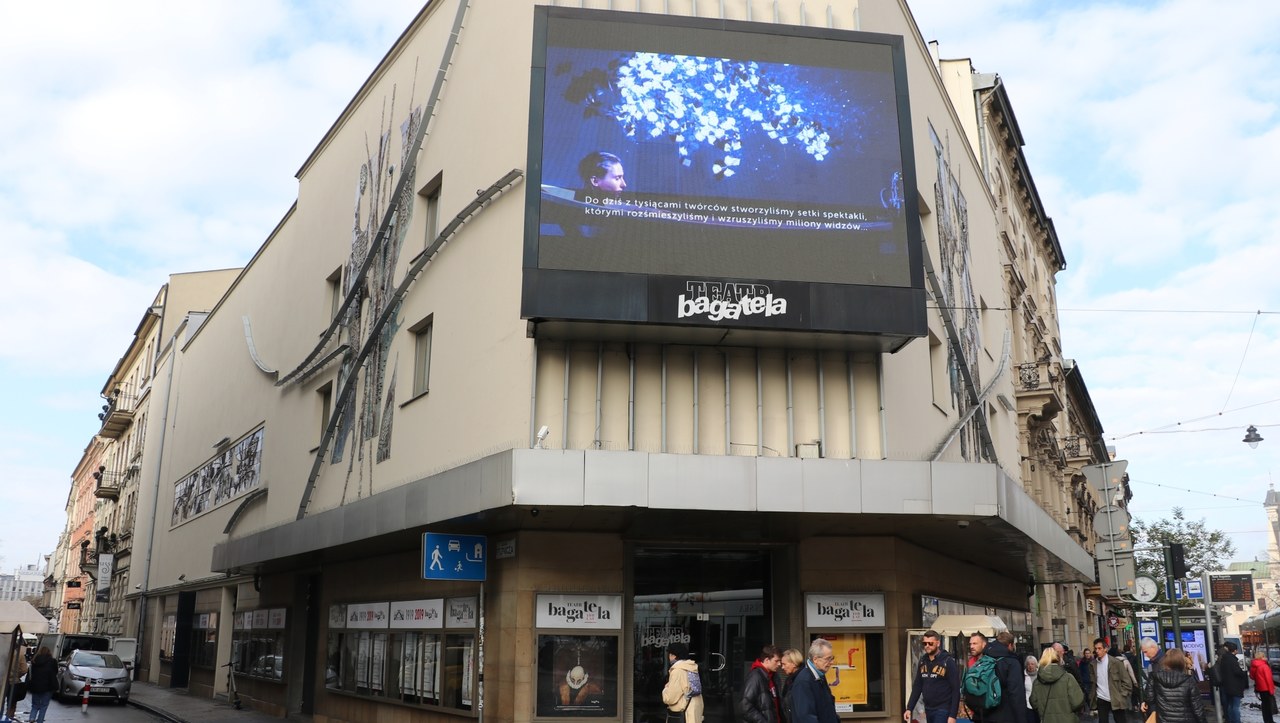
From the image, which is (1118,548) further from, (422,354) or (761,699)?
(422,354)

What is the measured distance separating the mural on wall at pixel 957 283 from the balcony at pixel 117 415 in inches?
1964

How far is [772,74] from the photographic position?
1578 cm

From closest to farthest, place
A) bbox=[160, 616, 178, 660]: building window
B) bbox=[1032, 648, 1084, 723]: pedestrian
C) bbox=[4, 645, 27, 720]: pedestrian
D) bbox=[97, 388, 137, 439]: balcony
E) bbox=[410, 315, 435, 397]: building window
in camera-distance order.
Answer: bbox=[1032, 648, 1084, 723]: pedestrian
bbox=[410, 315, 435, 397]: building window
bbox=[4, 645, 27, 720]: pedestrian
bbox=[160, 616, 178, 660]: building window
bbox=[97, 388, 137, 439]: balcony

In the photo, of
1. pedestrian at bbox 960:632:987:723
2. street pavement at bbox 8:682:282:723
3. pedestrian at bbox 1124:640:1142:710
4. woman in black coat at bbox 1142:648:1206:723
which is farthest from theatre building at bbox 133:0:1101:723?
street pavement at bbox 8:682:282:723

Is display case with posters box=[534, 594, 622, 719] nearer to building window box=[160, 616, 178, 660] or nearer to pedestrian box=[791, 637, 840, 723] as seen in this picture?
pedestrian box=[791, 637, 840, 723]

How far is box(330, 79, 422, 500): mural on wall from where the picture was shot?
20.0m

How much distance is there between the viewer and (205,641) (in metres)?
35.1

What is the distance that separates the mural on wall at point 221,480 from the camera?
29.3m

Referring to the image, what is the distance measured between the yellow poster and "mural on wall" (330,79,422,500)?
28.0 ft

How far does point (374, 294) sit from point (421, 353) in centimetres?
298

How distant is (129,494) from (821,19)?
1925 inches

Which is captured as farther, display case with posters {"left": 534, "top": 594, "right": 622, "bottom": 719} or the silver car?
the silver car

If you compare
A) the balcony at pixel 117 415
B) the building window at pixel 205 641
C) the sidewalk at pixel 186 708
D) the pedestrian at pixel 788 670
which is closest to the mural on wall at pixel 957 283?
the pedestrian at pixel 788 670

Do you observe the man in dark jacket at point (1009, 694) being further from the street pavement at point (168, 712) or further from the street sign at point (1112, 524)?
the street pavement at point (168, 712)
